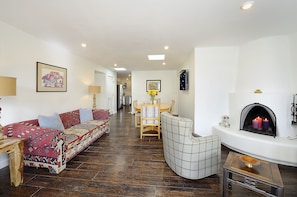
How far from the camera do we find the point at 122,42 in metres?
3.24

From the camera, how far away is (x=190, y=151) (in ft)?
6.38

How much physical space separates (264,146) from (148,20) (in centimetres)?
301

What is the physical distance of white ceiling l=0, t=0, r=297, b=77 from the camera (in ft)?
6.08

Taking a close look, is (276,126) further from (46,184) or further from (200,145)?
(46,184)

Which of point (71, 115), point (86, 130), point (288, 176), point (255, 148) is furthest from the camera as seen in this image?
point (71, 115)

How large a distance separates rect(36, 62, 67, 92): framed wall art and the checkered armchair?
114 inches

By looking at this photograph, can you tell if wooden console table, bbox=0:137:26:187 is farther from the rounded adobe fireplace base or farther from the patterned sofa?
the rounded adobe fireplace base

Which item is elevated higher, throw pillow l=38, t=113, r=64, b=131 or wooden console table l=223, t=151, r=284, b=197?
throw pillow l=38, t=113, r=64, b=131

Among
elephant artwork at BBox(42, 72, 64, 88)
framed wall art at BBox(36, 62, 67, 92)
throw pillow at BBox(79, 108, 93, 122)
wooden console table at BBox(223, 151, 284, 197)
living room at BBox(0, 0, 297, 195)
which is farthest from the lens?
throw pillow at BBox(79, 108, 93, 122)

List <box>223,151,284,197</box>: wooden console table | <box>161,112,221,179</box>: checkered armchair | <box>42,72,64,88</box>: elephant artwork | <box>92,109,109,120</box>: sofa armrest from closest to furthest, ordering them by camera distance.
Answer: <box>223,151,284,197</box>: wooden console table < <box>161,112,221,179</box>: checkered armchair < <box>42,72,64,88</box>: elephant artwork < <box>92,109,109,120</box>: sofa armrest

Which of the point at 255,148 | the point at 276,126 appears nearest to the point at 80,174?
the point at 255,148

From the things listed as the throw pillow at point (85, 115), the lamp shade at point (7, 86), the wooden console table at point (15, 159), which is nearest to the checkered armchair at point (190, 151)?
the wooden console table at point (15, 159)

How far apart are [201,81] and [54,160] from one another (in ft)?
11.7

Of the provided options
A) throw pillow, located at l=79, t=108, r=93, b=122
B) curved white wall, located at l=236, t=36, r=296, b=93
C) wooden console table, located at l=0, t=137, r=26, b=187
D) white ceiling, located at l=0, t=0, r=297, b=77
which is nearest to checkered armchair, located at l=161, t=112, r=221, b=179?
white ceiling, located at l=0, t=0, r=297, b=77
